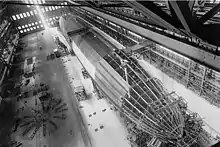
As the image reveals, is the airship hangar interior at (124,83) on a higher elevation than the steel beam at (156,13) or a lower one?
lower

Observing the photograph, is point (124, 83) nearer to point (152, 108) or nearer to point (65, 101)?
point (152, 108)

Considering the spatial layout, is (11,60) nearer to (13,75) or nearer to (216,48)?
(13,75)

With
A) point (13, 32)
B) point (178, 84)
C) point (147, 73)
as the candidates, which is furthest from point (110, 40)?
point (13, 32)

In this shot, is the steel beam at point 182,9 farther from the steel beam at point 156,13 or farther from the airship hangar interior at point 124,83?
the steel beam at point 156,13

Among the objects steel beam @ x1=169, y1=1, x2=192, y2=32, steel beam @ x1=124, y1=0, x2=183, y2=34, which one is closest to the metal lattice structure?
steel beam @ x1=124, y1=0, x2=183, y2=34

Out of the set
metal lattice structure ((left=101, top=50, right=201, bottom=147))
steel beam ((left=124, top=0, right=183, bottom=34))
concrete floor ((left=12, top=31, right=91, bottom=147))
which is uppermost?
steel beam ((left=124, top=0, right=183, bottom=34))

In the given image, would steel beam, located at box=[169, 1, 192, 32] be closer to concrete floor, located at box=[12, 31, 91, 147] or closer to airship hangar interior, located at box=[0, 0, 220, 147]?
airship hangar interior, located at box=[0, 0, 220, 147]

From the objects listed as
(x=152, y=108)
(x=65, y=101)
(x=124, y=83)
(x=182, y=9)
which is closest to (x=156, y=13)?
(x=182, y=9)

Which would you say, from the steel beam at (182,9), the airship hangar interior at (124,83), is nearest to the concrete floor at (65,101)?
the airship hangar interior at (124,83)
